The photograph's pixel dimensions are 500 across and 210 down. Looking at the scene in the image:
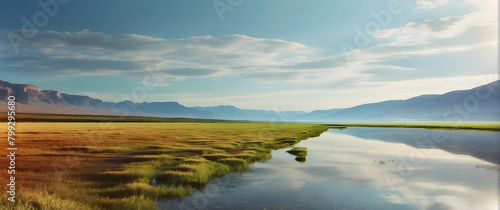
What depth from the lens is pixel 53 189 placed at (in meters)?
16.9

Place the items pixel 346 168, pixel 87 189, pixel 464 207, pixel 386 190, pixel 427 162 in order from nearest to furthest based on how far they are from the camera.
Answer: pixel 464 207 < pixel 87 189 < pixel 386 190 < pixel 346 168 < pixel 427 162

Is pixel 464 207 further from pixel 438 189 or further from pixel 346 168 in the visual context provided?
pixel 346 168

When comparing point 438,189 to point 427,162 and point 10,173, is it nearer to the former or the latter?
point 427,162

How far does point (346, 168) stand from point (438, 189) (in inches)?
365

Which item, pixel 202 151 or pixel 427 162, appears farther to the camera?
pixel 202 151

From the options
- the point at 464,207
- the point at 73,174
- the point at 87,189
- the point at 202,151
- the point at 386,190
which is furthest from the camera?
the point at 202,151

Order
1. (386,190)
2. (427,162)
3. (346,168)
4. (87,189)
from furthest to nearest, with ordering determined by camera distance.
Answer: (427,162)
(346,168)
(386,190)
(87,189)

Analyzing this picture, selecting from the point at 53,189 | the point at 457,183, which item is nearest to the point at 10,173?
the point at 53,189

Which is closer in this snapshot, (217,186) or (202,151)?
(217,186)

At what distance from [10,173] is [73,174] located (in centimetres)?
388

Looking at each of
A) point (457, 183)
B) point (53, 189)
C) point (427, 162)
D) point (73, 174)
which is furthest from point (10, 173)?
point (427, 162)

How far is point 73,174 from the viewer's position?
73.3 feet

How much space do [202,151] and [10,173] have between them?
19966 millimetres

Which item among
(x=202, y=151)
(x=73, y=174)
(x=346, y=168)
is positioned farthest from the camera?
(x=202, y=151)
